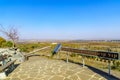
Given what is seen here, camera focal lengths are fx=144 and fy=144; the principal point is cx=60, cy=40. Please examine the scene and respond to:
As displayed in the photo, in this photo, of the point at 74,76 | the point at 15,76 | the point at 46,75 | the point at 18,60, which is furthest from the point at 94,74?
the point at 18,60

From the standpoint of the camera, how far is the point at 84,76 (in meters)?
6.15

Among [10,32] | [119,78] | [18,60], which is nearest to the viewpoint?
[119,78]

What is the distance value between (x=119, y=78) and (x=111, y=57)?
850 mm

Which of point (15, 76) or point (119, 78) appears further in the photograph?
point (15, 76)

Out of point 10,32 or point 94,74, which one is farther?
point 10,32

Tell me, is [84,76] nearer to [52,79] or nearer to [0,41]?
[52,79]

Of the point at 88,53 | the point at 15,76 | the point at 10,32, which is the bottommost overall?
the point at 15,76

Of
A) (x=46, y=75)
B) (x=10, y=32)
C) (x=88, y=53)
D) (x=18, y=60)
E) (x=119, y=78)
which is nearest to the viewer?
(x=119, y=78)

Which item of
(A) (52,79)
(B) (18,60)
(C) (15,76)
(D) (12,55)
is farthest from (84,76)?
(D) (12,55)

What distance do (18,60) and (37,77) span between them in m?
5.25

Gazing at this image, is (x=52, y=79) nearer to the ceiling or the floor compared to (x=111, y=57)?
nearer to the floor

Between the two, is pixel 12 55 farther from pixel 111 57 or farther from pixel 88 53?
pixel 111 57

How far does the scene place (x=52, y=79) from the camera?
606cm

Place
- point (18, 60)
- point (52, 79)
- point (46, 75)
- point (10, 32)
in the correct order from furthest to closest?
point (10, 32), point (18, 60), point (46, 75), point (52, 79)
